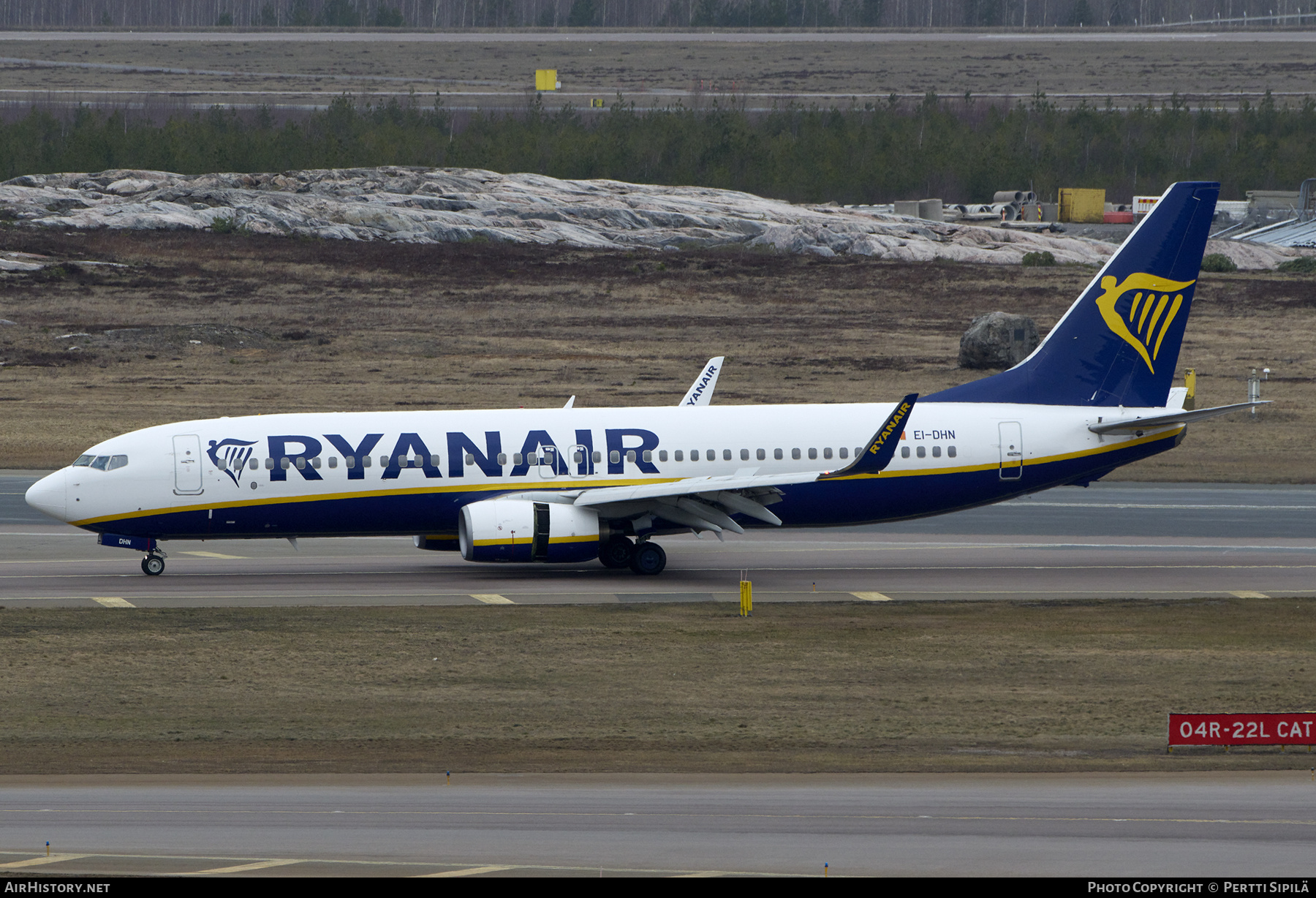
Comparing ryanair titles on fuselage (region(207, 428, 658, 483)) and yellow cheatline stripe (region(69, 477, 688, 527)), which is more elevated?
ryanair titles on fuselage (region(207, 428, 658, 483))

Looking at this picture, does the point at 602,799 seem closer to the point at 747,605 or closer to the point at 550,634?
the point at 550,634

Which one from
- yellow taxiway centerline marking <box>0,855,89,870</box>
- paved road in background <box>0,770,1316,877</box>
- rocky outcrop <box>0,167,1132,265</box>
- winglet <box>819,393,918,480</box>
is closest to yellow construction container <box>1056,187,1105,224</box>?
rocky outcrop <box>0,167,1132,265</box>

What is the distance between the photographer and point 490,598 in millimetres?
36469

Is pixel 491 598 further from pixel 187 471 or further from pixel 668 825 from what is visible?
pixel 668 825

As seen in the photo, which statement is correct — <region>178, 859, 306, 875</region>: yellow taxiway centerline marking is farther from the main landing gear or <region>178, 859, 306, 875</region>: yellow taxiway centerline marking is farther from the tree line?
the tree line

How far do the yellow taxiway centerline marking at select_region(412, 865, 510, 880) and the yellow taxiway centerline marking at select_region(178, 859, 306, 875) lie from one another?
5.14ft

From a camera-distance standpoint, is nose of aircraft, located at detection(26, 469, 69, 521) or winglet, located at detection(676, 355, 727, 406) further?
winglet, located at detection(676, 355, 727, 406)

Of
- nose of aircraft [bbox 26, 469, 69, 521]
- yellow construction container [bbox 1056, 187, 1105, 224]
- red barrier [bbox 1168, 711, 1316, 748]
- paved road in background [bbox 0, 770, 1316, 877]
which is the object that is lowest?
paved road in background [bbox 0, 770, 1316, 877]

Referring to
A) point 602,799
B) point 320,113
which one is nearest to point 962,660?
point 602,799

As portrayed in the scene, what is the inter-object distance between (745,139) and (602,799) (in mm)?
137650

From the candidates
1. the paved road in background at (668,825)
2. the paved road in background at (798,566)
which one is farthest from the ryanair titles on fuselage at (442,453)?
the paved road in background at (668,825)

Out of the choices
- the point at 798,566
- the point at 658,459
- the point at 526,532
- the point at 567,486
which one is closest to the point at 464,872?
the point at 526,532

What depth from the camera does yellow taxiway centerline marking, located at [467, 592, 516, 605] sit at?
36.0 meters

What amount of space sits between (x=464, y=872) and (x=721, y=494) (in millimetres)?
20934
